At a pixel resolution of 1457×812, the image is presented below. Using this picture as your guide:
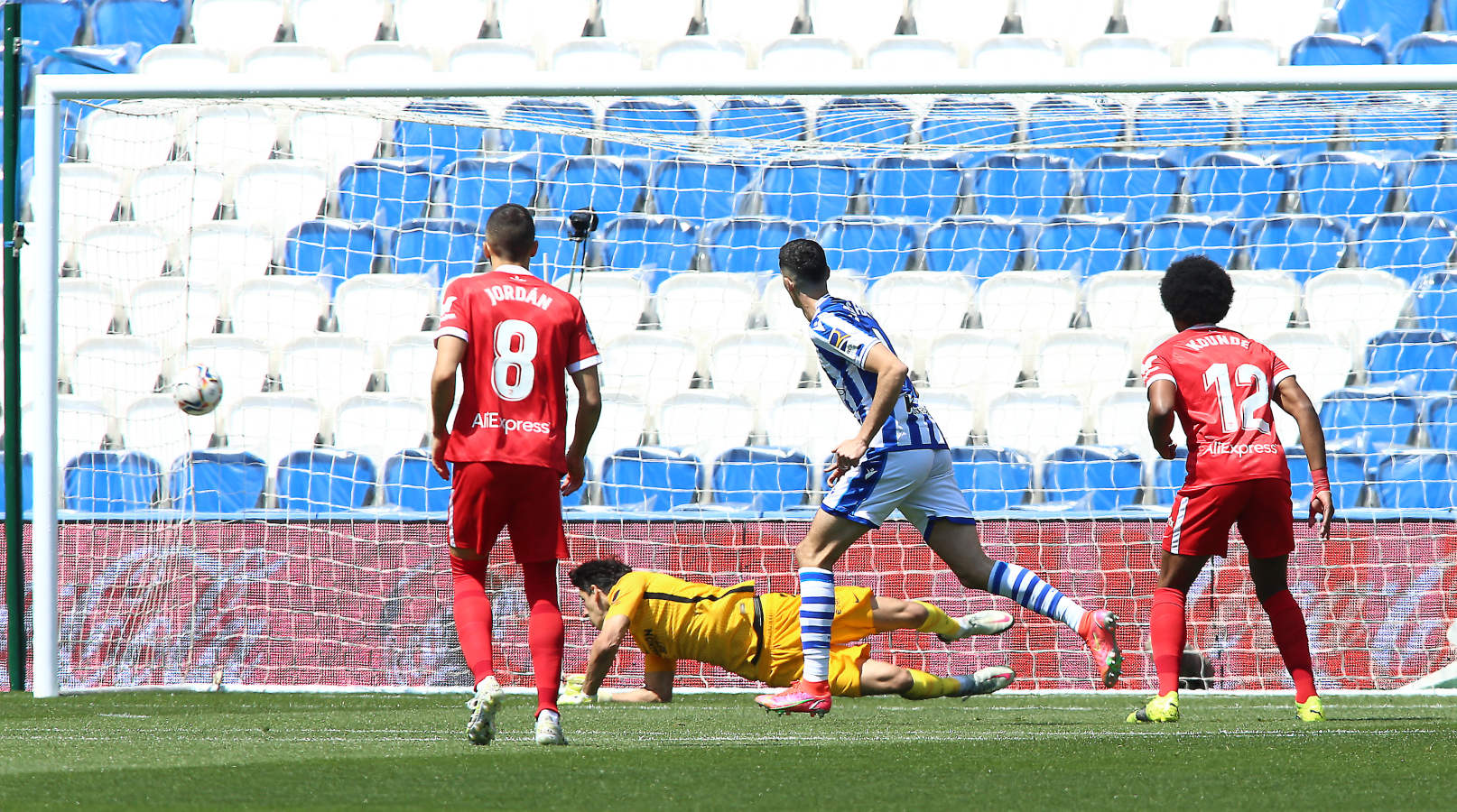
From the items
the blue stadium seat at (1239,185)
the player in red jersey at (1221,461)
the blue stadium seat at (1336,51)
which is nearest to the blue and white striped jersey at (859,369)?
the player in red jersey at (1221,461)

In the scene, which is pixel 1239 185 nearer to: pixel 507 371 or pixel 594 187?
pixel 594 187

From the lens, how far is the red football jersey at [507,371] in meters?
4.30

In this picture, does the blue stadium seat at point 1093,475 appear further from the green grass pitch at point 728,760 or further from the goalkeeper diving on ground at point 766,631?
the green grass pitch at point 728,760

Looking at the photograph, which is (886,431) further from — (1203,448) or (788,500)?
(788,500)

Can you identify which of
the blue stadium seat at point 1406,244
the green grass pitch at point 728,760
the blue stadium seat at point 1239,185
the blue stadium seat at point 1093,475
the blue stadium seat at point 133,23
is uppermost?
the blue stadium seat at point 133,23

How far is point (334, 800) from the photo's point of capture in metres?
3.03

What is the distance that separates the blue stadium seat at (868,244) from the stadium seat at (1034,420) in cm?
101

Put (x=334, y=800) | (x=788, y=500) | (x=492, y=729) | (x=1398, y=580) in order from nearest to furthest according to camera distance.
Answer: (x=334, y=800) → (x=492, y=729) → (x=1398, y=580) → (x=788, y=500)

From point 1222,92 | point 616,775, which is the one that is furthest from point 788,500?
point 616,775

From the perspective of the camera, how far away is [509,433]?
4.31 m

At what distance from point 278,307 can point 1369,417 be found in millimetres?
5763

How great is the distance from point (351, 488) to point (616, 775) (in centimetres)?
515

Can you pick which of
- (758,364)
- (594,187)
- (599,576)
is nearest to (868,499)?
(599,576)

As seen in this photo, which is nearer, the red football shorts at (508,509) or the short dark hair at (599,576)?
the red football shorts at (508,509)
